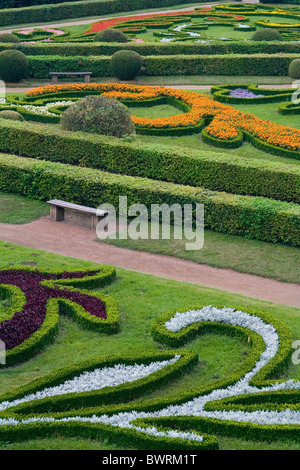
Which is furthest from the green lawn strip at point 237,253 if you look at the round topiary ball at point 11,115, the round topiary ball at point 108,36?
the round topiary ball at point 108,36

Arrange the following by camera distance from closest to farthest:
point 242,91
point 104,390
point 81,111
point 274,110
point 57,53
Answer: point 104,390 < point 81,111 < point 274,110 < point 242,91 < point 57,53

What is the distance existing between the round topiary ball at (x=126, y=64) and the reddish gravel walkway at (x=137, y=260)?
11.8 m

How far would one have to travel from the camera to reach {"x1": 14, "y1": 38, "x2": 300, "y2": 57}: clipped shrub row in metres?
25.8

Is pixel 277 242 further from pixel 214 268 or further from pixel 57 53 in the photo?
pixel 57 53

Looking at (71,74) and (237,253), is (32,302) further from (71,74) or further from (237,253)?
(71,74)

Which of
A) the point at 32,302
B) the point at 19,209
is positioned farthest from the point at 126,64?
the point at 32,302

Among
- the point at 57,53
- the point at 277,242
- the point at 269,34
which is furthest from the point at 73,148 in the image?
the point at 269,34

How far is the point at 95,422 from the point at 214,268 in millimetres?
4802

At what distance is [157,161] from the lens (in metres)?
14.9

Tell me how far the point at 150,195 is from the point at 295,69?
13.5 meters

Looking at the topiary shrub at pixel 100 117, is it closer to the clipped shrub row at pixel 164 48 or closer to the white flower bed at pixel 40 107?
the white flower bed at pixel 40 107

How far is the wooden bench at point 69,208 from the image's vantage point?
12.6 metres

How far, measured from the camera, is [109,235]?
12164mm

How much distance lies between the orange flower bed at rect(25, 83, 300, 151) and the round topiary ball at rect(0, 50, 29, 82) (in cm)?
289
